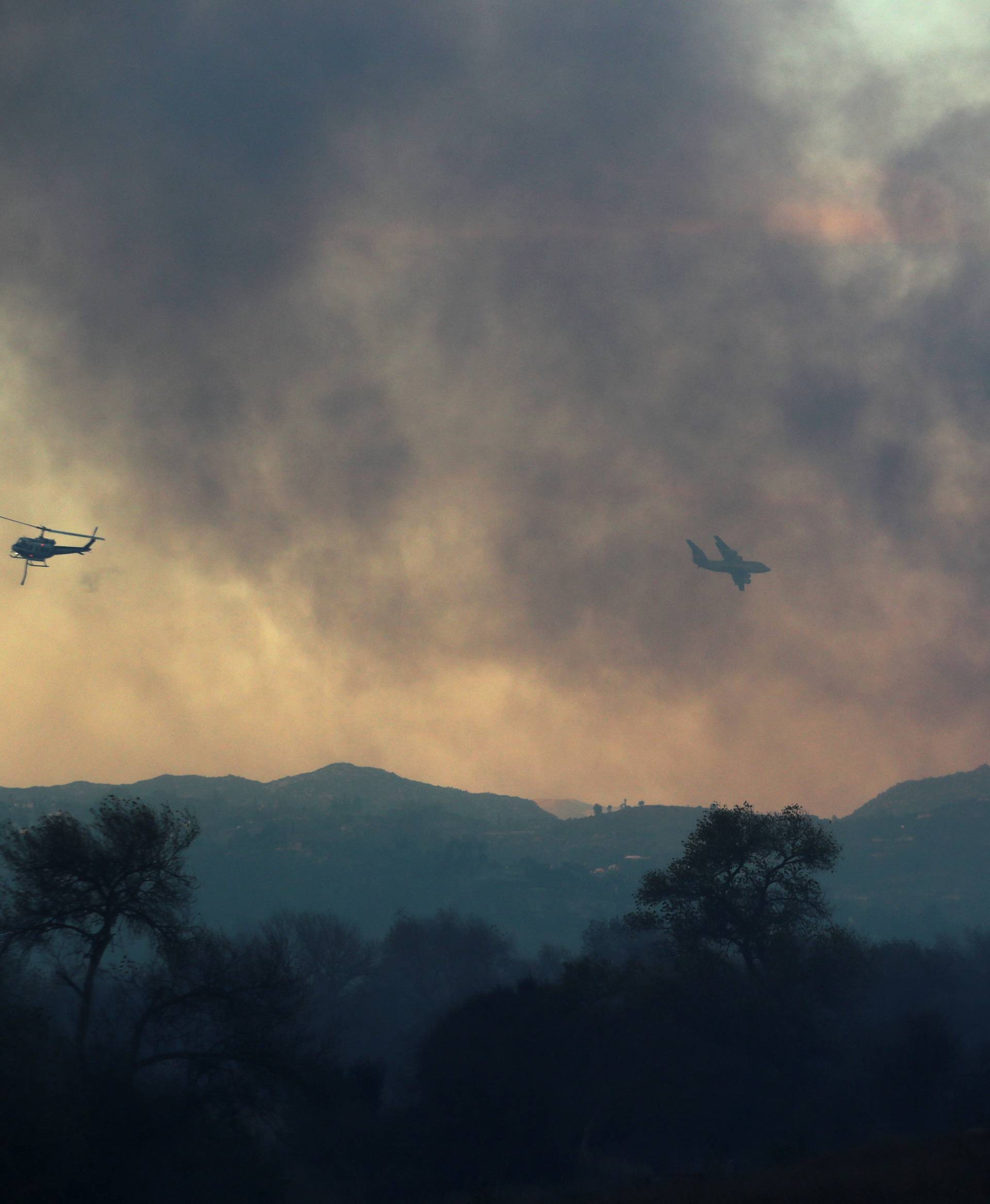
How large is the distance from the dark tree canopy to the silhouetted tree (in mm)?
34640

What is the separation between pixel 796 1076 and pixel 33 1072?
46.8 metres

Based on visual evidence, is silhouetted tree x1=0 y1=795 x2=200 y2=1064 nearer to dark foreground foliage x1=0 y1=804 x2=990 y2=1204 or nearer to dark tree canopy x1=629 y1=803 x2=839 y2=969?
dark foreground foliage x1=0 y1=804 x2=990 y2=1204

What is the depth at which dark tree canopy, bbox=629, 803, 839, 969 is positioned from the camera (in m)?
63.3

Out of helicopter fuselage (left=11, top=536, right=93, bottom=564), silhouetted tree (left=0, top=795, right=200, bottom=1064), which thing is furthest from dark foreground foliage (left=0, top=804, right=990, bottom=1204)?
helicopter fuselage (left=11, top=536, right=93, bottom=564)

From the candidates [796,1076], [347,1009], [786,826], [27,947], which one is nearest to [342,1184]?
[27,947]

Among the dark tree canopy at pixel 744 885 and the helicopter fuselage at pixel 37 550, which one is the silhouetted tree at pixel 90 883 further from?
the helicopter fuselage at pixel 37 550

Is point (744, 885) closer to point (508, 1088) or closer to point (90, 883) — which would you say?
point (508, 1088)

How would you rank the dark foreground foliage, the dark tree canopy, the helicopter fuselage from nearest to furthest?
the dark foreground foliage → the dark tree canopy → the helicopter fuselage

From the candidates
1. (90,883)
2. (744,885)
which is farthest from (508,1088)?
(90,883)

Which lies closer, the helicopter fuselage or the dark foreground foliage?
the dark foreground foliage

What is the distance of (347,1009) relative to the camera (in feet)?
450

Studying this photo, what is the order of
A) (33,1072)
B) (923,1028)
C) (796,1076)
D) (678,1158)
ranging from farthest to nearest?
(923,1028), (796,1076), (678,1158), (33,1072)

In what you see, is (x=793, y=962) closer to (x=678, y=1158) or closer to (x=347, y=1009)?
(x=678, y=1158)

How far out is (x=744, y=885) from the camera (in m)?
65.5
